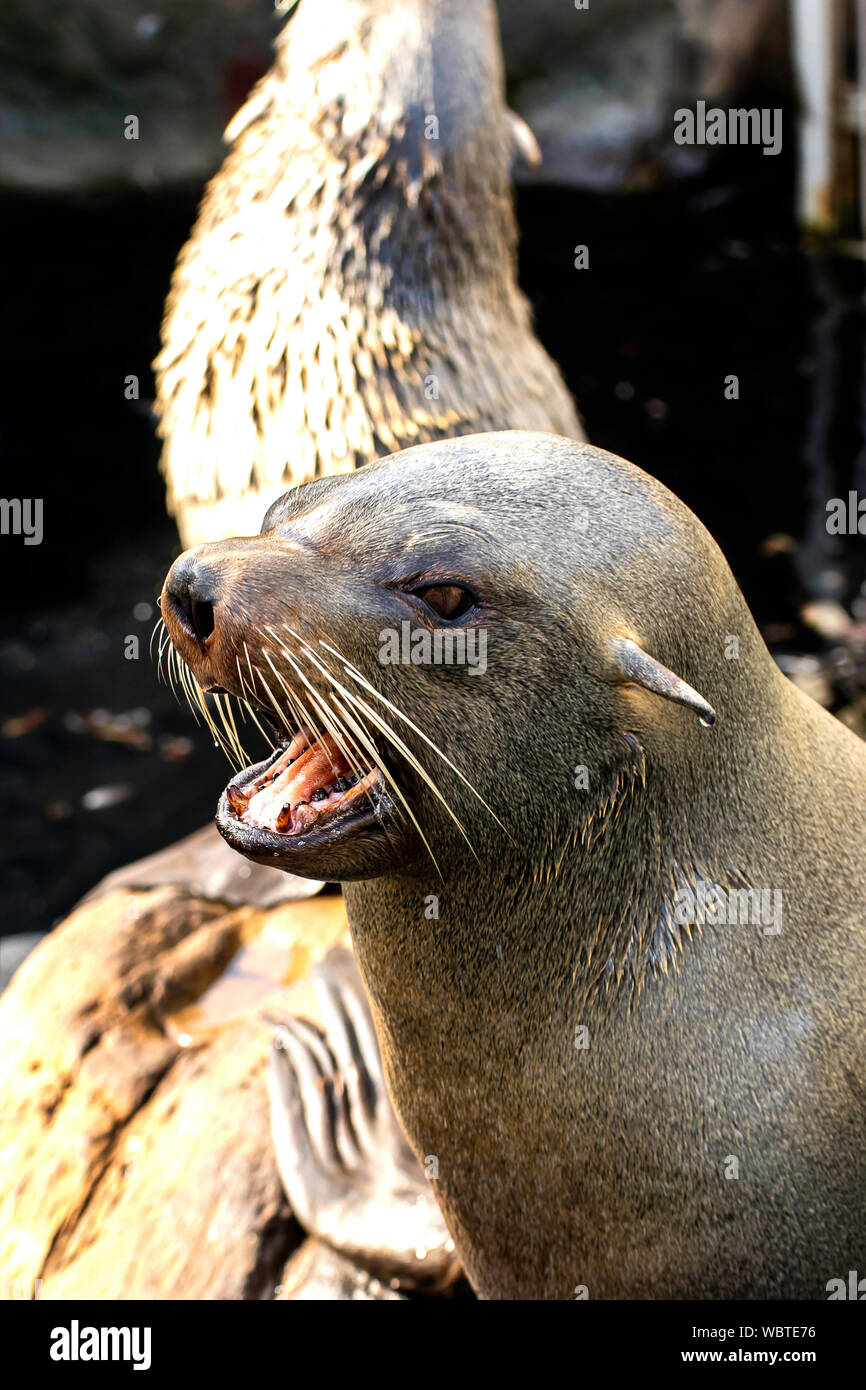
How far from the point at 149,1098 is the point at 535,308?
8.45 m

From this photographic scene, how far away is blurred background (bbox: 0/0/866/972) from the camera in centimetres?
713

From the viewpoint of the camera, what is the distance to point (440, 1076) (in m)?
2.63

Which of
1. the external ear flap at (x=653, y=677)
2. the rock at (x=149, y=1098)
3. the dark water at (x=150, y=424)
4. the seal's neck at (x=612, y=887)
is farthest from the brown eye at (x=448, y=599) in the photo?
the dark water at (x=150, y=424)

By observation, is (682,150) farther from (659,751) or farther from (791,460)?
(659,751)

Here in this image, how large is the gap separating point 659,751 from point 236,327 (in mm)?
2353

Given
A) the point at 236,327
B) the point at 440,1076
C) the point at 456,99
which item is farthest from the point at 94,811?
the point at 440,1076

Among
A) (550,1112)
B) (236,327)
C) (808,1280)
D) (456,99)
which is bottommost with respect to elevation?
(808,1280)

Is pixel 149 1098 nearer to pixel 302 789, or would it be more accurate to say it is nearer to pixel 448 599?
pixel 302 789

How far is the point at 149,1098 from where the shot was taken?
12.9 feet

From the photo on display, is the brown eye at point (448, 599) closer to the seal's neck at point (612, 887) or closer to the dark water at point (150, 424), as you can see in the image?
the seal's neck at point (612, 887)

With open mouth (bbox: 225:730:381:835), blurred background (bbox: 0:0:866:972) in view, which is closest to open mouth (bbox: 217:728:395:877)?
open mouth (bbox: 225:730:381:835)

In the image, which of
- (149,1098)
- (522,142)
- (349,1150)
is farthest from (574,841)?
(522,142)

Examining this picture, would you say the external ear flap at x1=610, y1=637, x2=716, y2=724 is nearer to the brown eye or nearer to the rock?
the brown eye

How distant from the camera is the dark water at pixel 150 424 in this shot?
6879 millimetres
